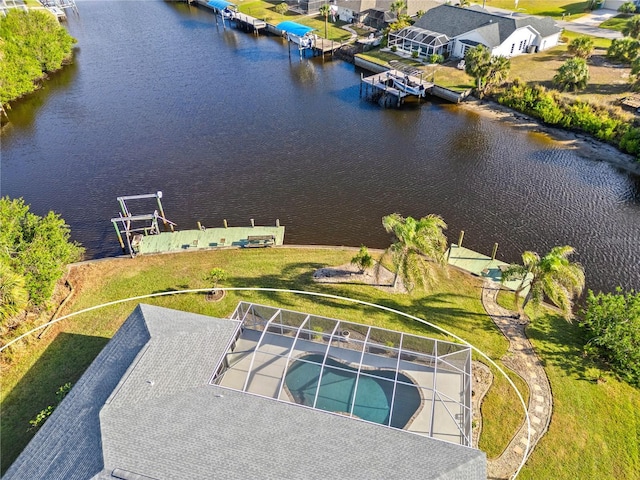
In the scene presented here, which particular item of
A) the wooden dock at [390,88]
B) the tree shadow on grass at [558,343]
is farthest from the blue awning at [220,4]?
the tree shadow on grass at [558,343]

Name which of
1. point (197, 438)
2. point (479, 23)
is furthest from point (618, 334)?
point (479, 23)

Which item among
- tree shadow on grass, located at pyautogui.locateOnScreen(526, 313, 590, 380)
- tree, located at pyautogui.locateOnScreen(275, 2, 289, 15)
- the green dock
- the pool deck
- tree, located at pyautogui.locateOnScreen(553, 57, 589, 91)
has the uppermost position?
tree, located at pyautogui.locateOnScreen(275, 2, 289, 15)

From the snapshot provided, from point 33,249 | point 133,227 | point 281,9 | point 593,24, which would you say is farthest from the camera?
point 281,9

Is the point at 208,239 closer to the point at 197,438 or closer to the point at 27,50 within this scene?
the point at 197,438

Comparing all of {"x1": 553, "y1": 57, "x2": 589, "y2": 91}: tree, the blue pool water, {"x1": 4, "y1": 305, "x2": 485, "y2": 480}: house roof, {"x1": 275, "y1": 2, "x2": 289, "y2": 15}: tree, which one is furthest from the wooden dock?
{"x1": 4, "y1": 305, "x2": 485, "y2": 480}: house roof

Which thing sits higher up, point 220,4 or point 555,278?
point 220,4

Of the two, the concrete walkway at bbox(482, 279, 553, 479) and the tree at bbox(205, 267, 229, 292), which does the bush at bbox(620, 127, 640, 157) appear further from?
the tree at bbox(205, 267, 229, 292)

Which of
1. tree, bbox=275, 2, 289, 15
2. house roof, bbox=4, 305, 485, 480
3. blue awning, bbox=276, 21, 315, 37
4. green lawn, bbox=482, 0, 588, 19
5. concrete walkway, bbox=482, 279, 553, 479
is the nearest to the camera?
house roof, bbox=4, 305, 485, 480
